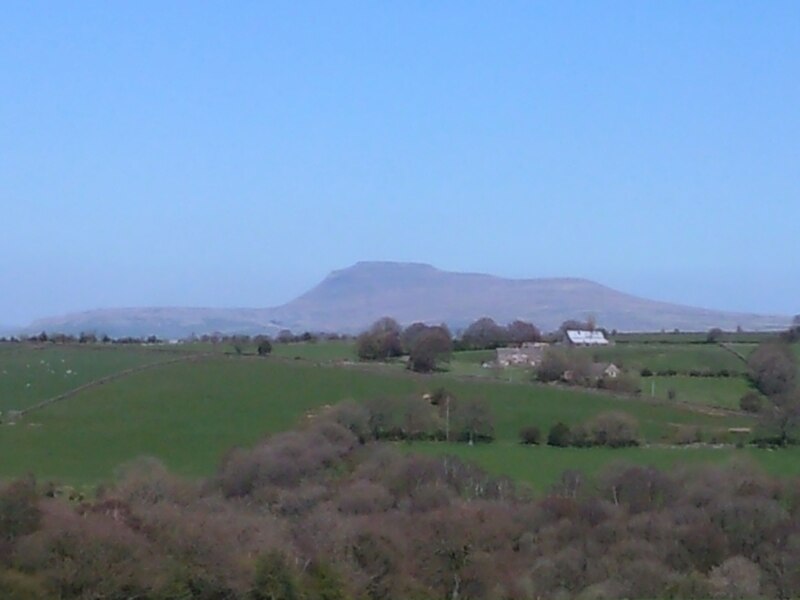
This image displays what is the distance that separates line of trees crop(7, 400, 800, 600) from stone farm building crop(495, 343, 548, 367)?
99.5ft

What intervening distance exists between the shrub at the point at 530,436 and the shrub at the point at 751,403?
13002 mm

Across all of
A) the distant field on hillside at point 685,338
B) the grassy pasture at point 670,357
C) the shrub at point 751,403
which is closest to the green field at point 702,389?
the shrub at point 751,403

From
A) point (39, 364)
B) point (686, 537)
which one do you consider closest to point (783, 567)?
point (686, 537)

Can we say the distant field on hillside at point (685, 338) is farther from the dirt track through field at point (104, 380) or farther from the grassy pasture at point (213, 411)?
the dirt track through field at point (104, 380)

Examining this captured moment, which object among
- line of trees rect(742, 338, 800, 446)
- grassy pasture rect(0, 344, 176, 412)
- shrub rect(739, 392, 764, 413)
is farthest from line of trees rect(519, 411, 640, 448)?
grassy pasture rect(0, 344, 176, 412)

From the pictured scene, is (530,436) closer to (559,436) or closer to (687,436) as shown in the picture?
(559,436)

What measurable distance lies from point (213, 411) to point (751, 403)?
2690 cm

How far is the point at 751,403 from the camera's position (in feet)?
202

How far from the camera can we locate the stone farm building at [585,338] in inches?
3320

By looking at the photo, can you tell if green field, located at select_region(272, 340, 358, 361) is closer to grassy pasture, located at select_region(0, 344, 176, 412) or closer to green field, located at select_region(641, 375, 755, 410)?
grassy pasture, located at select_region(0, 344, 176, 412)

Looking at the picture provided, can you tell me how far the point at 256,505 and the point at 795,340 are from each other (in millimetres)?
55917

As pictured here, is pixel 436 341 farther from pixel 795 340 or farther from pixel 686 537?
pixel 686 537

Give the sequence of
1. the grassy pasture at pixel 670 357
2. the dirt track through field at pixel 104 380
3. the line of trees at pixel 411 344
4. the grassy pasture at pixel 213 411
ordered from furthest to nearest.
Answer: the grassy pasture at pixel 670 357, the line of trees at pixel 411 344, the dirt track through field at pixel 104 380, the grassy pasture at pixel 213 411

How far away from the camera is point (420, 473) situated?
136 feet
